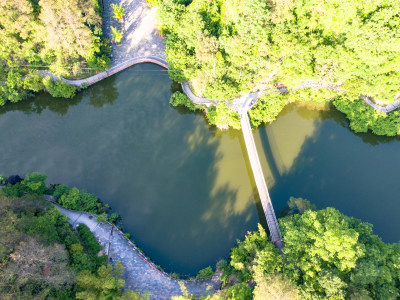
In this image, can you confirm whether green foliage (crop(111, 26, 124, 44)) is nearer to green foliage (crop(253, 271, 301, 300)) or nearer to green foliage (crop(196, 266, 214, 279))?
green foliage (crop(196, 266, 214, 279))

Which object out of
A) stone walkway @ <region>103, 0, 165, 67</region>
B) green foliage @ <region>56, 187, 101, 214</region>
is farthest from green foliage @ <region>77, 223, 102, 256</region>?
stone walkway @ <region>103, 0, 165, 67</region>

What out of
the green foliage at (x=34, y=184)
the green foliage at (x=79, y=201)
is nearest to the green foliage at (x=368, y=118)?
the green foliage at (x=79, y=201)

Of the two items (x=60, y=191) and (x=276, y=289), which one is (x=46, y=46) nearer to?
(x=60, y=191)

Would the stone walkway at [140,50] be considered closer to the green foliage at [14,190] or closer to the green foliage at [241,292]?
the green foliage at [14,190]

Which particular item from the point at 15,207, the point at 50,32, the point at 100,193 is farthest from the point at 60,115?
the point at 15,207

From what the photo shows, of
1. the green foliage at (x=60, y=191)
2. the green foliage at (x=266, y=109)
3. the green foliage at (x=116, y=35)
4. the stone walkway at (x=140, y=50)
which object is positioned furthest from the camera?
the green foliage at (x=116, y=35)

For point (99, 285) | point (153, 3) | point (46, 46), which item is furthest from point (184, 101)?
point (99, 285)
